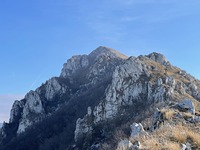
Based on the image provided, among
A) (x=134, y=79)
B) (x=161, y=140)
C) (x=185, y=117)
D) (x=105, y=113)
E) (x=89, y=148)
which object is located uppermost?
(x=134, y=79)

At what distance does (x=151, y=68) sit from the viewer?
143 m

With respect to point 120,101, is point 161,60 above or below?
above

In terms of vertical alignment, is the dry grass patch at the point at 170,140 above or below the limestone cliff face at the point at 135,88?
below

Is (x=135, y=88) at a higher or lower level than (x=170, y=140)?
higher

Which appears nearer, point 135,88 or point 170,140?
point 170,140

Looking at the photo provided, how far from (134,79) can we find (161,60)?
176ft

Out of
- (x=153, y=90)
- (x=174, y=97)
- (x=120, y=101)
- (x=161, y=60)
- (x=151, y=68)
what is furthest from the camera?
(x=161, y=60)

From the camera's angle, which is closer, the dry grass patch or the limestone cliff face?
the dry grass patch

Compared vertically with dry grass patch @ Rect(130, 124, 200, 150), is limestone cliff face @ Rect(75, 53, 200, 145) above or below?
above

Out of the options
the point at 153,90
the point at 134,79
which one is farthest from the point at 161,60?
the point at 153,90

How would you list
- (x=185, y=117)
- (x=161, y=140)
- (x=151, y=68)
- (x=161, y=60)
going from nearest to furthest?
(x=161, y=140) → (x=185, y=117) → (x=151, y=68) → (x=161, y=60)

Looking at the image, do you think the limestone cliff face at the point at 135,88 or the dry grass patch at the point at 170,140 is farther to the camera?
the limestone cliff face at the point at 135,88

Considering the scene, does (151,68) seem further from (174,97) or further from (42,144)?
(42,144)

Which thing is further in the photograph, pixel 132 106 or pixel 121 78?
pixel 121 78
